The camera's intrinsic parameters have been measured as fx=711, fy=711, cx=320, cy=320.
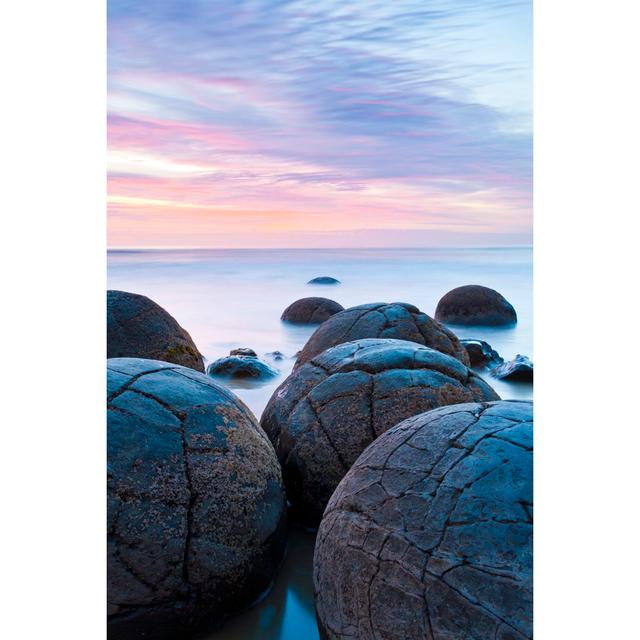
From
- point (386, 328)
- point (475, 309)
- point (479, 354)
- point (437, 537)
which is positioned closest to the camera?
point (437, 537)

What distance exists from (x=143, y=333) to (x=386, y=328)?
199 cm

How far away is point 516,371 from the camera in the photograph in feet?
31.4

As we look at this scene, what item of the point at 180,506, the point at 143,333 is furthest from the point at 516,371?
the point at 180,506

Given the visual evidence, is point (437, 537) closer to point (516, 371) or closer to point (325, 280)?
point (516, 371)

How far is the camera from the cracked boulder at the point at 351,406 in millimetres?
4191

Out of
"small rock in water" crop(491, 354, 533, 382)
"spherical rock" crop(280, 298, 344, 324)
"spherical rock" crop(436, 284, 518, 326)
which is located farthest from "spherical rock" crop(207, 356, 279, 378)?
"spherical rock" crop(436, 284, 518, 326)

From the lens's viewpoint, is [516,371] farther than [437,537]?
Yes

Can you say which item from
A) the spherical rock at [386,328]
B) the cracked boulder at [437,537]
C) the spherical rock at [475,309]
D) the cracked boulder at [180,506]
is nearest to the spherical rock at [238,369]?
the spherical rock at [386,328]

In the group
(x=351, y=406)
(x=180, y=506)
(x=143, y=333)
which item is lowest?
(x=180, y=506)

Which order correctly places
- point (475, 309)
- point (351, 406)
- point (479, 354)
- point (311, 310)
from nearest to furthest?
1. point (351, 406)
2. point (479, 354)
3. point (475, 309)
4. point (311, 310)

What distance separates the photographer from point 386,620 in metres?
2.47
